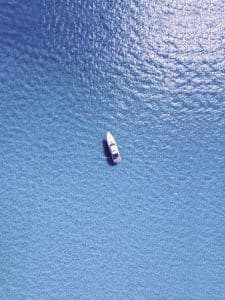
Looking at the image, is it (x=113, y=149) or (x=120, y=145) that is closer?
(x=113, y=149)

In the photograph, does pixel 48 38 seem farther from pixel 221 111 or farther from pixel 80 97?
pixel 221 111

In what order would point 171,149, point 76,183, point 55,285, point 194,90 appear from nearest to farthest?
point 55,285 → point 76,183 → point 171,149 → point 194,90

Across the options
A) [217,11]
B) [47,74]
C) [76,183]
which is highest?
[217,11]

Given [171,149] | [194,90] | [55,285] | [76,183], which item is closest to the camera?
[55,285]

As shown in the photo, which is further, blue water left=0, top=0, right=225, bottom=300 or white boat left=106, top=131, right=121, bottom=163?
white boat left=106, top=131, right=121, bottom=163

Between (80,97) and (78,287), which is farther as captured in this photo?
(80,97)

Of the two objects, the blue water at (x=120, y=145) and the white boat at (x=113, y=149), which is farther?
the white boat at (x=113, y=149)

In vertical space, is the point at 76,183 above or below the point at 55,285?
above

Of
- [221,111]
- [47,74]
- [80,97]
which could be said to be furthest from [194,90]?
[47,74]
